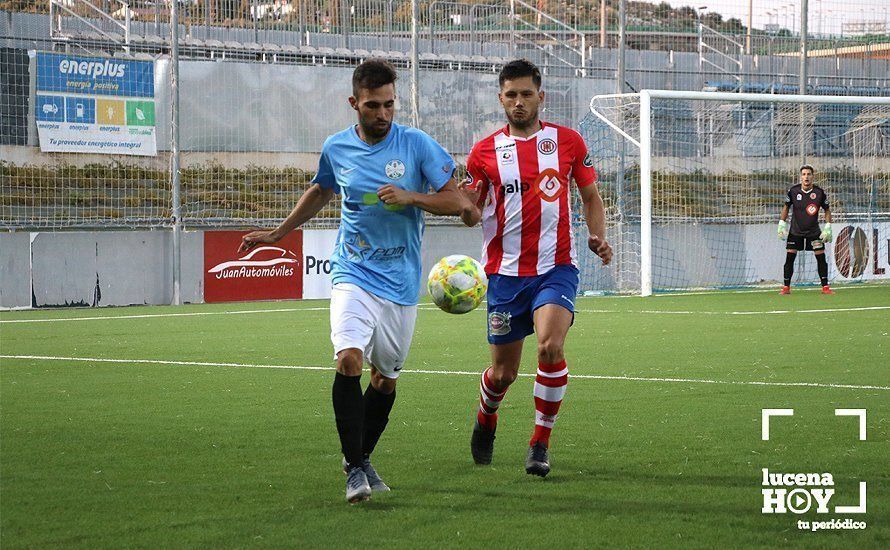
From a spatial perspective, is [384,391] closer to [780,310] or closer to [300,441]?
[300,441]

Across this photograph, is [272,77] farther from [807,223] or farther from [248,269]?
[807,223]

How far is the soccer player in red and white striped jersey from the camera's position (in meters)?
6.57

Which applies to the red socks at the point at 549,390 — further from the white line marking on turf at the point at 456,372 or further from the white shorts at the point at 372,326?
the white line marking on turf at the point at 456,372

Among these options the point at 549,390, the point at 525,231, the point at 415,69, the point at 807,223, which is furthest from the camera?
the point at 415,69

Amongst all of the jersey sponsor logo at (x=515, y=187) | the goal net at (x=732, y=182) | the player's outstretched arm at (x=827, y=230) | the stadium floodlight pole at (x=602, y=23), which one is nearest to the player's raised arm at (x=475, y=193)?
the jersey sponsor logo at (x=515, y=187)

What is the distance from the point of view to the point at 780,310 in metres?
17.5

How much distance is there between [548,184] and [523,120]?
1.27 feet

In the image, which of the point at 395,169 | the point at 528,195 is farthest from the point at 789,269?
the point at 395,169

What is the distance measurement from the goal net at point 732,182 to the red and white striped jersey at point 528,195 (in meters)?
15.4

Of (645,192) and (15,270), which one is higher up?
(645,192)

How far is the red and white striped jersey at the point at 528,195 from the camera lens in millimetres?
6766

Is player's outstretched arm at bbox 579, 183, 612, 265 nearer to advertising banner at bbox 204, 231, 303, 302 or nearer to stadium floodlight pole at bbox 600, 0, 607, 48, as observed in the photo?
advertising banner at bbox 204, 231, 303, 302

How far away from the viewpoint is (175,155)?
2069cm

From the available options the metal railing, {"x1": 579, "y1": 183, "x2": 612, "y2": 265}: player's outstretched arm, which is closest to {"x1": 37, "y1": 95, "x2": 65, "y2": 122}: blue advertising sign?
the metal railing
